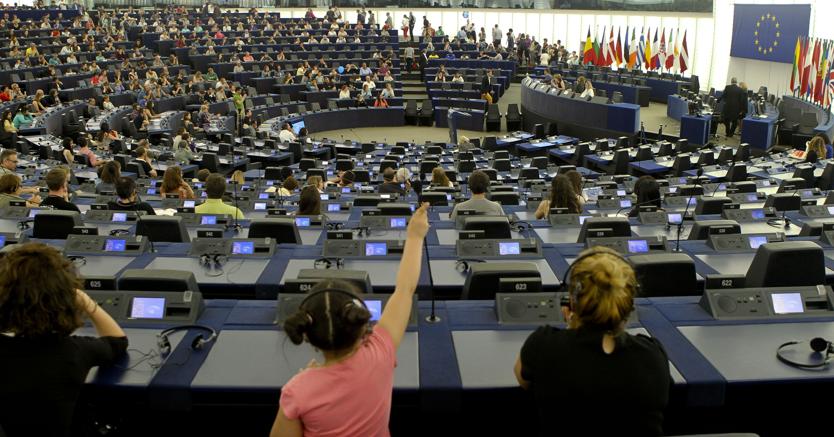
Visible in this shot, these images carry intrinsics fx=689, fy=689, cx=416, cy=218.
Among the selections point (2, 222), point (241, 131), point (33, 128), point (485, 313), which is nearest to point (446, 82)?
point (241, 131)

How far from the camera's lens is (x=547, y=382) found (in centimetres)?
219

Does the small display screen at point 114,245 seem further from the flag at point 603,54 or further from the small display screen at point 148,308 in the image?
the flag at point 603,54

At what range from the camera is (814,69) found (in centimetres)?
1841

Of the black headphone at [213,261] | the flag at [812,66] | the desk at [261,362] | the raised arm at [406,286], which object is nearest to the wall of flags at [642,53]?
the flag at [812,66]

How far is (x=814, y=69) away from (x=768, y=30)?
4.91 metres

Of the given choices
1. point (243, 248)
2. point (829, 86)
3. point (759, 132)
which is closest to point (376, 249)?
point (243, 248)

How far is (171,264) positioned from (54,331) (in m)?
2.33

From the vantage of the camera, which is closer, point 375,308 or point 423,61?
Result: point 375,308

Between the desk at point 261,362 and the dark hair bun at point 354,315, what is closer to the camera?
the dark hair bun at point 354,315

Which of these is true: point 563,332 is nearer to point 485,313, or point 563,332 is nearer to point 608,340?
point 608,340

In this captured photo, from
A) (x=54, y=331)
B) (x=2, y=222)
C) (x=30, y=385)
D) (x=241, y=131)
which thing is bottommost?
(x=241, y=131)

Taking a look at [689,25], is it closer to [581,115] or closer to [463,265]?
[581,115]

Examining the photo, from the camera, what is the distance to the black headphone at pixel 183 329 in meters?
3.05

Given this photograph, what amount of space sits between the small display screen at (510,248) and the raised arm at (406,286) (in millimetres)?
2635
